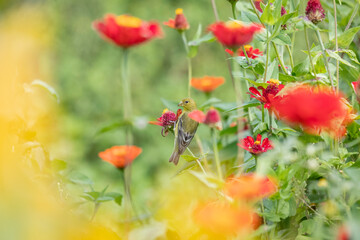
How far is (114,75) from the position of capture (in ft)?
9.70

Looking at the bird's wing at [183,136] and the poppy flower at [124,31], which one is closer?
the poppy flower at [124,31]

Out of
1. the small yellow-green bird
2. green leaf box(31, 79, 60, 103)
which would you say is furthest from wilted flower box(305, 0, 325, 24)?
green leaf box(31, 79, 60, 103)

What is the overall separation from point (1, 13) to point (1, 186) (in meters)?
0.99

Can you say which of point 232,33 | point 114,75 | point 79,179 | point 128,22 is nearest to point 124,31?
point 128,22

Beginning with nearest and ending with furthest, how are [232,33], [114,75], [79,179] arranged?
[232,33]
[79,179]
[114,75]

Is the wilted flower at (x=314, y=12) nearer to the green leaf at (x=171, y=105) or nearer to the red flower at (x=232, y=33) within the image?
the red flower at (x=232, y=33)

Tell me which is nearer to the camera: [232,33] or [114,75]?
[232,33]

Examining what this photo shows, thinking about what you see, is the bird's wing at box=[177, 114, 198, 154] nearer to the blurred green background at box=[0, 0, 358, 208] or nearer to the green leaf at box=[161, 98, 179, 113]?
the green leaf at box=[161, 98, 179, 113]

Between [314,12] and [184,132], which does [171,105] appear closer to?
[184,132]

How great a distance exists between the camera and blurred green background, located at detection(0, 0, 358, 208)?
271cm

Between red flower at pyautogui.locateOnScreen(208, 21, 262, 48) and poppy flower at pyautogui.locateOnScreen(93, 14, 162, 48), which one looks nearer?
poppy flower at pyautogui.locateOnScreen(93, 14, 162, 48)

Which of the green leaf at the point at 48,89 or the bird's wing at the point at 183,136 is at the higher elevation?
the green leaf at the point at 48,89

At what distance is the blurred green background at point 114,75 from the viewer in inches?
107

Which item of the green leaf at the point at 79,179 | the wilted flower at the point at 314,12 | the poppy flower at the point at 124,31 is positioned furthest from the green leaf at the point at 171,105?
the poppy flower at the point at 124,31
